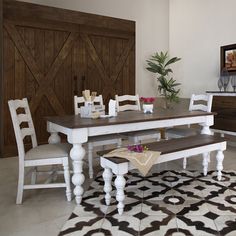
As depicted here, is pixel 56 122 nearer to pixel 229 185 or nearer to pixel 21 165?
pixel 21 165

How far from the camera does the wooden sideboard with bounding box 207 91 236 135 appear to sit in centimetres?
458

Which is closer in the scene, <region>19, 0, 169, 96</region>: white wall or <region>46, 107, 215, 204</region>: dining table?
<region>46, 107, 215, 204</region>: dining table

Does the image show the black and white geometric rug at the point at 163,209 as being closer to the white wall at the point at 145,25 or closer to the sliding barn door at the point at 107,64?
the sliding barn door at the point at 107,64

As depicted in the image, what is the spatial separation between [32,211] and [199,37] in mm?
4934

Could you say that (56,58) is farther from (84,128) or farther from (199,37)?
(199,37)

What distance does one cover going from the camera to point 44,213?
7.73 ft

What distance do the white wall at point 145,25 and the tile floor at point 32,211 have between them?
3701mm

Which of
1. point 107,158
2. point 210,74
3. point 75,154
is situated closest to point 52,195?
point 75,154

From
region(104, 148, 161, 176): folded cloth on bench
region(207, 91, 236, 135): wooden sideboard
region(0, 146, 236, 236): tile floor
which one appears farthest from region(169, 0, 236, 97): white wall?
region(0, 146, 236, 236): tile floor

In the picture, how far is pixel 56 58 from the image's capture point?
4.52 meters

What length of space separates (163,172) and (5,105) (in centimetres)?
250

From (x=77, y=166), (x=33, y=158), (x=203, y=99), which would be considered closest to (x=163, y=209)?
(x=77, y=166)

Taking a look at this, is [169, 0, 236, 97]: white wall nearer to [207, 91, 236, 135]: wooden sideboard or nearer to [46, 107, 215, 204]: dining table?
[207, 91, 236, 135]: wooden sideboard

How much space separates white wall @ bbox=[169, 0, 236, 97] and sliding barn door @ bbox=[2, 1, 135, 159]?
150cm
